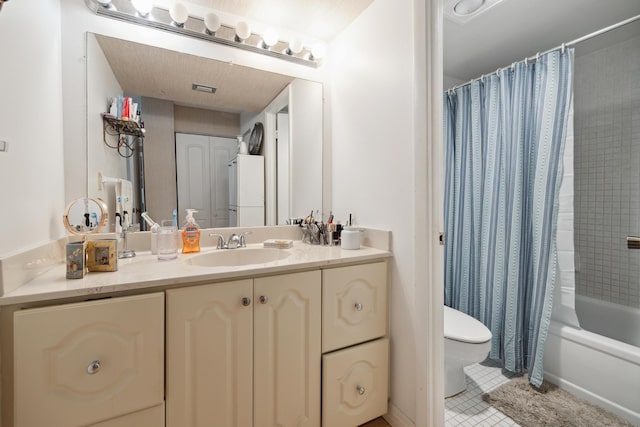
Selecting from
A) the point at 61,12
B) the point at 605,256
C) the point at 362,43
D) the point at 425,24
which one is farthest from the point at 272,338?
the point at 605,256

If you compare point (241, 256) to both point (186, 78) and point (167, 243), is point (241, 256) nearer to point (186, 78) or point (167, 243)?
point (167, 243)

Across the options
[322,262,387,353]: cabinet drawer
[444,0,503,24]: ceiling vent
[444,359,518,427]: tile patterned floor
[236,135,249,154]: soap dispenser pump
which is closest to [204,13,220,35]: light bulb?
[236,135,249,154]: soap dispenser pump

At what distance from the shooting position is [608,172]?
6.56 feet

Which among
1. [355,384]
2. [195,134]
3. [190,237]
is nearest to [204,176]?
[195,134]

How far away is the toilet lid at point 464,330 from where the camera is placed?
1.43 m

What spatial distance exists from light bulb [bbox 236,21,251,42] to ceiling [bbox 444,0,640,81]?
1214 millimetres

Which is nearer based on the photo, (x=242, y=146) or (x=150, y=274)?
(x=150, y=274)

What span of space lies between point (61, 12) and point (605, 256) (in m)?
3.47

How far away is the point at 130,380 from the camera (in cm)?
84

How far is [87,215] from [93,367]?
25.6 inches

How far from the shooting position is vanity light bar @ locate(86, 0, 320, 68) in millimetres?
1265

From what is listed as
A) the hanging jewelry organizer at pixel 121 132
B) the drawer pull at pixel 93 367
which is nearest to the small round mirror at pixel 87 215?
the hanging jewelry organizer at pixel 121 132

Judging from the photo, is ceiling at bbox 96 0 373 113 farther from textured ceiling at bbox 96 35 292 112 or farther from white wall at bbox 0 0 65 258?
white wall at bbox 0 0 65 258

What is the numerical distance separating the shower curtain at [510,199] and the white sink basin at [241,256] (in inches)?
56.8
